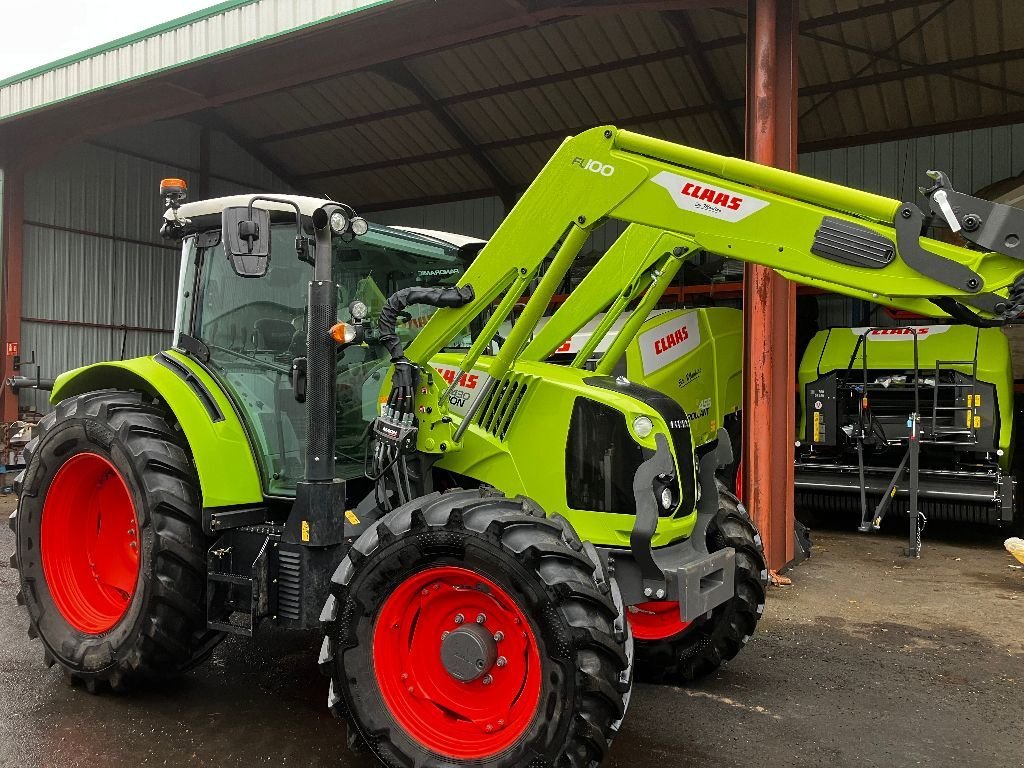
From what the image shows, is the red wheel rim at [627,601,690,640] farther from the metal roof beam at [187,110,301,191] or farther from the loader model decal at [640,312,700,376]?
the metal roof beam at [187,110,301,191]

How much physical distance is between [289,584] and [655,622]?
6.17 feet

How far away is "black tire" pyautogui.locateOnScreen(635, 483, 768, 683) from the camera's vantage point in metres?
4.26

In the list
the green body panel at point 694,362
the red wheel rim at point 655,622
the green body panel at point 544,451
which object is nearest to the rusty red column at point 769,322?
the green body panel at point 694,362

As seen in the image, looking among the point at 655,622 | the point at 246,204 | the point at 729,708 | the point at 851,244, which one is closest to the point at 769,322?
the point at 655,622

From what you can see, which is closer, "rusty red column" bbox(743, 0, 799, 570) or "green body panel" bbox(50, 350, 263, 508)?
"green body panel" bbox(50, 350, 263, 508)

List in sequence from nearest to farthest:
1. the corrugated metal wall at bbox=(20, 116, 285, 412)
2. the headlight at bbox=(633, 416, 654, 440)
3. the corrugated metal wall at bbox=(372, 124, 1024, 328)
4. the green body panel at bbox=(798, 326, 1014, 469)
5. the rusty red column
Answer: the headlight at bbox=(633, 416, 654, 440) → the rusty red column → the green body panel at bbox=(798, 326, 1014, 469) → the corrugated metal wall at bbox=(372, 124, 1024, 328) → the corrugated metal wall at bbox=(20, 116, 285, 412)

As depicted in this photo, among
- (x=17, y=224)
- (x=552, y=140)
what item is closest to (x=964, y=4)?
(x=552, y=140)

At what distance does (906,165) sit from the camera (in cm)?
1301

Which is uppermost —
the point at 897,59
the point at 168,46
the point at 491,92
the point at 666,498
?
the point at 491,92

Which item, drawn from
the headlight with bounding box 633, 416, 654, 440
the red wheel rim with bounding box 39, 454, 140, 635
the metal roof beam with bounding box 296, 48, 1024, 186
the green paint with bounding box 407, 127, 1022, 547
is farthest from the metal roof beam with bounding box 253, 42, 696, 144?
the red wheel rim with bounding box 39, 454, 140, 635

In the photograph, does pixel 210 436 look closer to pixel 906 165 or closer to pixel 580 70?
pixel 580 70

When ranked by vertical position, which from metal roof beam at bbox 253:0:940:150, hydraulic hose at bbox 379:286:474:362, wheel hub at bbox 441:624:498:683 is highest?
metal roof beam at bbox 253:0:940:150

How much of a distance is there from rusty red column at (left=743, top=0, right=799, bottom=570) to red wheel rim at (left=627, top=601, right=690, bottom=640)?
286 cm

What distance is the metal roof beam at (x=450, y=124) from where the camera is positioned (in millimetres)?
12961
